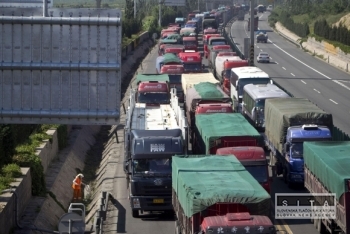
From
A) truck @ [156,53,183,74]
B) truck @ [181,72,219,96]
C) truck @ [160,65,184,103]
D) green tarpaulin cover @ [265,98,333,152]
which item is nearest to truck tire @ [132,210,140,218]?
green tarpaulin cover @ [265,98,333,152]

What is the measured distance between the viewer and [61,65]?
18344 millimetres

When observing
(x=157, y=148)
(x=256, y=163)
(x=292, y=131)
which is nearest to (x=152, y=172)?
(x=157, y=148)

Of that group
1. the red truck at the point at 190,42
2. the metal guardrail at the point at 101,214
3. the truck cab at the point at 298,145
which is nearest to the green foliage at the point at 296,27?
the red truck at the point at 190,42

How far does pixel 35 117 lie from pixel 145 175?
5370 millimetres

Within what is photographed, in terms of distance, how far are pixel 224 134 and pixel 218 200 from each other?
8.84 metres

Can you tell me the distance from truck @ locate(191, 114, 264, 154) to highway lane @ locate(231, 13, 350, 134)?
10836 mm

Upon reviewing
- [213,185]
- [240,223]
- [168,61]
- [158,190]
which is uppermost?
[168,61]

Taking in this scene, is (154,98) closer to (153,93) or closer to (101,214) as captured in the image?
(153,93)

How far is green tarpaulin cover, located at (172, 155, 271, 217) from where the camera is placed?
1722 cm

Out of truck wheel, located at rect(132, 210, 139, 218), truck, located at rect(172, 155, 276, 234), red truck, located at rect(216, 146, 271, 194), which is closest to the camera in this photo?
truck, located at rect(172, 155, 276, 234)

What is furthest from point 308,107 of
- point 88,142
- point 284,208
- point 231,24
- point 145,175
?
point 231,24

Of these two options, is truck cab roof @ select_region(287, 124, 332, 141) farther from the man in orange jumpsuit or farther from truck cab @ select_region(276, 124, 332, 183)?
the man in orange jumpsuit

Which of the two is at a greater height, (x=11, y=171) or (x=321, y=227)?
(x=11, y=171)

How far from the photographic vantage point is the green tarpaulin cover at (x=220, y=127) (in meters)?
25.9
